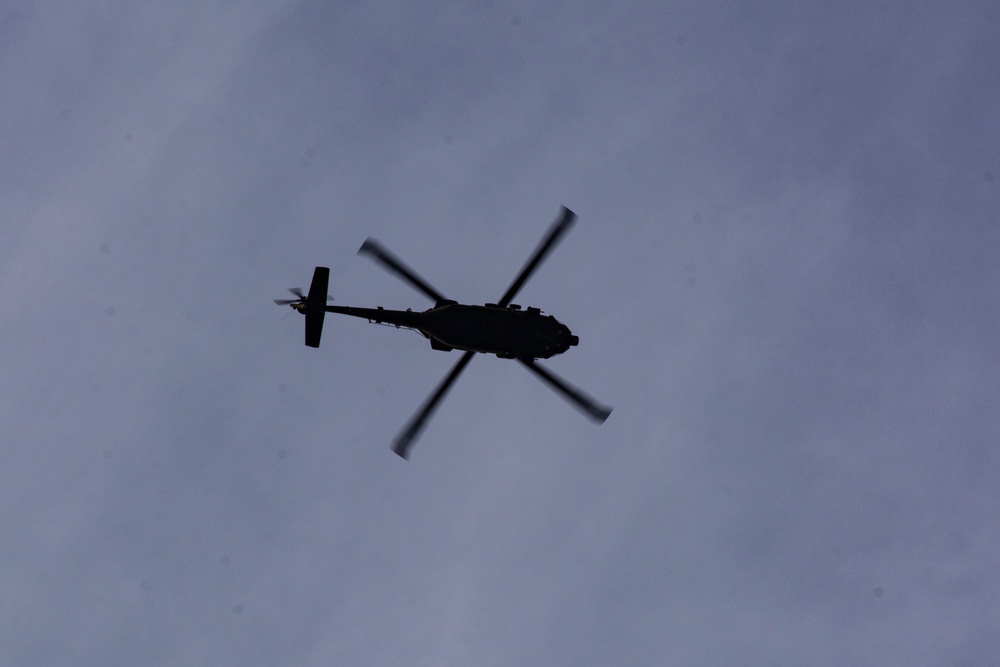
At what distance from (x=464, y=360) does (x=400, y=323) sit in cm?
295

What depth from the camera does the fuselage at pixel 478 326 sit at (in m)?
37.0

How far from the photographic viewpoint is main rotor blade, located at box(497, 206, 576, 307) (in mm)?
36062

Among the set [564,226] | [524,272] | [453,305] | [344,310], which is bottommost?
[344,310]

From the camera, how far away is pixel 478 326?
37.1 meters

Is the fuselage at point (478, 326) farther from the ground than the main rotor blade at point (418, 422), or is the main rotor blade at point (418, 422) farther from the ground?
the fuselage at point (478, 326)

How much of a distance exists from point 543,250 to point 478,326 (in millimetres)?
3922

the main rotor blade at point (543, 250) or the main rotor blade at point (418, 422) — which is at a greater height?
the main rotor blade at point (543, 250)

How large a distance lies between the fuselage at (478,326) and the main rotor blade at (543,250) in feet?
3.30

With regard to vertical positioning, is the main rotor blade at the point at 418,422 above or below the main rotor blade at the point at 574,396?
below

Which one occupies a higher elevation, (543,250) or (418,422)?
(543,250)

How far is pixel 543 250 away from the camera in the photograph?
119 ft

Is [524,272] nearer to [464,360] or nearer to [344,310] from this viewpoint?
[464,360]

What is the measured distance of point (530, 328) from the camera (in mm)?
37594

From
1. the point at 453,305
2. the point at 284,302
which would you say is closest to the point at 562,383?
the point at 453,305
